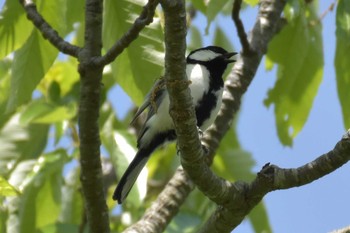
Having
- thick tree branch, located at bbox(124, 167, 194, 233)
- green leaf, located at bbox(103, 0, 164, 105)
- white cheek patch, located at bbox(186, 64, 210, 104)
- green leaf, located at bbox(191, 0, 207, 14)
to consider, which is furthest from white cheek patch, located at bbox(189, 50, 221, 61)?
green leaf, located at bbox(103, 0, 164, 105)

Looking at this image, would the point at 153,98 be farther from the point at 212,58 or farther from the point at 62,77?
the point at 62,77

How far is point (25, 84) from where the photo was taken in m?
3.14

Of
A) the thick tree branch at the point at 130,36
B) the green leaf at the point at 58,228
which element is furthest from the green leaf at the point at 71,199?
the thick tree branch at the point at 130,36

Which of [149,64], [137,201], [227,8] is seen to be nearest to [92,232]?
[137,201]

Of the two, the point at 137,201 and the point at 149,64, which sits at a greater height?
the point at 149,64

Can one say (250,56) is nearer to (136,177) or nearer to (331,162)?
(136,177)

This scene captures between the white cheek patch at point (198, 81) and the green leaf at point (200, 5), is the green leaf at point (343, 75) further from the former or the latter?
the white cheek patch at point (198, 81)

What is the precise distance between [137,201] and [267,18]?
4.59 feet

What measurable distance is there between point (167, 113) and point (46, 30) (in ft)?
3.28

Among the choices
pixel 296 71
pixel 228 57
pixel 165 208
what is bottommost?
pixel 165 208

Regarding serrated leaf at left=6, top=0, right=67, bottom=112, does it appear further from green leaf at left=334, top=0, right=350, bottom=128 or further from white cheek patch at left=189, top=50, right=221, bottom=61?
white cheek patch at left=189, top=50, right=221, bottom=61

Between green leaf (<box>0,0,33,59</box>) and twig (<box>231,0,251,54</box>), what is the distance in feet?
3.59

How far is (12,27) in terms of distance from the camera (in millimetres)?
3166

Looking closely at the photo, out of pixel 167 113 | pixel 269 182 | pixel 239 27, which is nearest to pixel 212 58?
pixel 239 27
